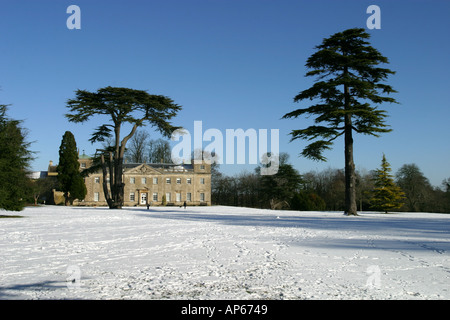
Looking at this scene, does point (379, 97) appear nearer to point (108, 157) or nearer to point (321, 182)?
point (108, 157)

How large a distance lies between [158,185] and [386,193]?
35.4 metres

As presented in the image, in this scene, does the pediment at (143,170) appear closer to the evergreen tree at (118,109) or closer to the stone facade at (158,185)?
the stone facade at (158,185)

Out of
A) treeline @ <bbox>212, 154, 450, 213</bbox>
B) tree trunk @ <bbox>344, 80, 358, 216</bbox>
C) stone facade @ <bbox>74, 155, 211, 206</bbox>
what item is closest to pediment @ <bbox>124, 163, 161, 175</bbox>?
stone facade @ <bbox>74, 155, 211, 206</bbox>

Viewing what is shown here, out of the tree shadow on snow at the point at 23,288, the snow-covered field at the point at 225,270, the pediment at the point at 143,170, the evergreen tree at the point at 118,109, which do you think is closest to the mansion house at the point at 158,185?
the pediment at the point at 143,170

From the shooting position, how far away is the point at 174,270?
5.74 meters

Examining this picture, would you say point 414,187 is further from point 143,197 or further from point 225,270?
point 225,270

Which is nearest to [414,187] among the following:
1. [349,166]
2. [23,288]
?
[349,166]

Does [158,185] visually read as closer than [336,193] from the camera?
No

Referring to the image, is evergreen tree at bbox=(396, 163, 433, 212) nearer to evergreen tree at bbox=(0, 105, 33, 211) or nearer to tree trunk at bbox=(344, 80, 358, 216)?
tree trunk at bbox=(344, 80, 358, 216)

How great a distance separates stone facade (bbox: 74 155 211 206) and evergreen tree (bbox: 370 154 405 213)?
94.4 ft

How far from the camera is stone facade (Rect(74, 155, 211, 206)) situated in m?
58.1

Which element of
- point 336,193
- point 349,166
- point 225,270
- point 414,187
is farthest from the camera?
point 336,193

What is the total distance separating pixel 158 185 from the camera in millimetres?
59000
